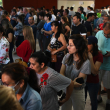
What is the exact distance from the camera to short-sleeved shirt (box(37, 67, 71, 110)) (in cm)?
169

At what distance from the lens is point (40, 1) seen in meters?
15.6

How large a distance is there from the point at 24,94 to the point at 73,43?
3.05 ft

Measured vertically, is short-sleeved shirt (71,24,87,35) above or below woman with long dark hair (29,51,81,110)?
above

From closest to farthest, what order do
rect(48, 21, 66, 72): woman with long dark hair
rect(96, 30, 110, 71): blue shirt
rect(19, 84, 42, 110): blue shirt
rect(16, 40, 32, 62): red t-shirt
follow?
rect(19, 84, 42, 110): blue shirt, rect(96, 30, 110, 71): blue shirt, rect(16, 40, 32, 62): red t-shirt, rect(48, 21, 66, 72): woman with long dark hair

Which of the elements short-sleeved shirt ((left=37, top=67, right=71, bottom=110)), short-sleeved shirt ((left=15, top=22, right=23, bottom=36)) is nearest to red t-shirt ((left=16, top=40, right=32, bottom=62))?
short-sleeved shirt ((left=37, top=67, right=71, bottom=110))

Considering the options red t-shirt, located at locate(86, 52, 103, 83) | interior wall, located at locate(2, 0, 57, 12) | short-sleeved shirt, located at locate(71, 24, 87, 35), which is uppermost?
interior wall, located at locate(2, 0, 57, 12)

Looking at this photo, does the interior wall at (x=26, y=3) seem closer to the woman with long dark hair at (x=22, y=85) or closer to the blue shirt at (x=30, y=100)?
the woman with long dark hair at (x=22, y=85)

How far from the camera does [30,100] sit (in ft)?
4.38

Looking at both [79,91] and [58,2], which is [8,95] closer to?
[79,91]

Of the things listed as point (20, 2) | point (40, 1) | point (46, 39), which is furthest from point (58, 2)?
point (46, 39)

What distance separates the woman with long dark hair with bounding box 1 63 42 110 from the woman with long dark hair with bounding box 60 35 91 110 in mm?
740

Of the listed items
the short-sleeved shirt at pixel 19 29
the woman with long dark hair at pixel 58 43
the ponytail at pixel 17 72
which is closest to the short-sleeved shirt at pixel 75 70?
the ponytail at pixel 17 72

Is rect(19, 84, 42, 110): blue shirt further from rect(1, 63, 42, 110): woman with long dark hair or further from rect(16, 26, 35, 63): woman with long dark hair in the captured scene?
rect(16, 26, 35, 63): woman with long dark hair

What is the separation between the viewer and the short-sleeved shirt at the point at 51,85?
1.69m
